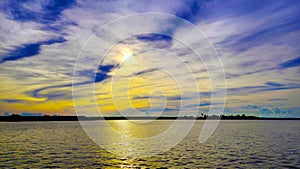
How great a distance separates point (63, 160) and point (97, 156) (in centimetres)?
754

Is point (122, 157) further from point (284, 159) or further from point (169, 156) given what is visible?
point (284, 159)

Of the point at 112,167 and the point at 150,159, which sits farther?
the point at 150,159

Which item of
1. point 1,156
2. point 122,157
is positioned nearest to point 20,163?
point 1,156

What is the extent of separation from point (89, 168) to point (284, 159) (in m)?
37.5

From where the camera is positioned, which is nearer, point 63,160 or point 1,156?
point 63,160

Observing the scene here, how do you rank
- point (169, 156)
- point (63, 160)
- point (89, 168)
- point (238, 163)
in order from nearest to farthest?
point (89, 168), point (238, 163), point (63, 160), point (169, 156)

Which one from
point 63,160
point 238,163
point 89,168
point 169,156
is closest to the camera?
point 89,168

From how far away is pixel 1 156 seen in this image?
175 feet

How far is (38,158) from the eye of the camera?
5094cm

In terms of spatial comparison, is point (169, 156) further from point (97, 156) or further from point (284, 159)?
point (284, 159)

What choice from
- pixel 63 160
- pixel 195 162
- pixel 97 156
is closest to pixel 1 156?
pixel 63 160

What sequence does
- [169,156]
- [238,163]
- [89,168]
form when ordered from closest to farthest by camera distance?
[89,168], [238,163], [169,156]

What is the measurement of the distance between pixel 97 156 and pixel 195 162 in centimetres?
2099

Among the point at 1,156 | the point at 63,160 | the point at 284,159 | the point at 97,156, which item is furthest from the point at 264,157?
the point at 1,156
